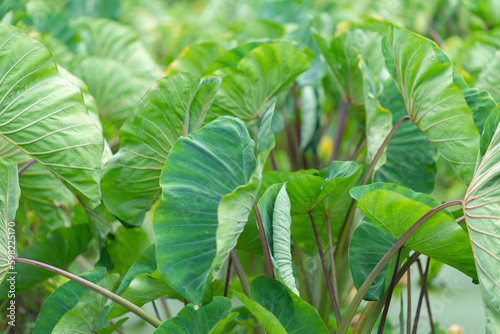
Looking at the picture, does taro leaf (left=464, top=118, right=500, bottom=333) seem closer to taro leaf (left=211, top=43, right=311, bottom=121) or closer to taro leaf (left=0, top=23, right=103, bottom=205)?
taro leaf (left=211, top=43, right=311, bottom=121)

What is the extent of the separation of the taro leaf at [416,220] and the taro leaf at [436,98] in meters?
0.12

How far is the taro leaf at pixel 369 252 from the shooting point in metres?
0.70

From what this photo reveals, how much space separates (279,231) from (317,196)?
0.40ft

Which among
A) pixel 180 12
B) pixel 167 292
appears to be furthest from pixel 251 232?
pixel 180 12

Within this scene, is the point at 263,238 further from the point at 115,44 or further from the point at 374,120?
the point at 115,44

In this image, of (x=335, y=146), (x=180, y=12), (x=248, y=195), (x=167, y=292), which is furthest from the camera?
(x=180, y=12)

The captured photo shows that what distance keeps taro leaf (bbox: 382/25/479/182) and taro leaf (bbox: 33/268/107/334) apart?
0.54 meters

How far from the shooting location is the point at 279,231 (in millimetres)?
597

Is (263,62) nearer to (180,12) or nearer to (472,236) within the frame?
(472,236)

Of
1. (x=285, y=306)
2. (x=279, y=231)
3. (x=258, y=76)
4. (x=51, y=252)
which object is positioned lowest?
(x=51, y=252)

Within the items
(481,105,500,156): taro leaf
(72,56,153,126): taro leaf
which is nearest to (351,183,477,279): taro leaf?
(481,105,500,156): taro leaf

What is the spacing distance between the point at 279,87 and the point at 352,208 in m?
0.26

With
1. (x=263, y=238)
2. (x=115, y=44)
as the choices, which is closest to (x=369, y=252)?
(x=263, y=238)

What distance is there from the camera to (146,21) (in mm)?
2477
